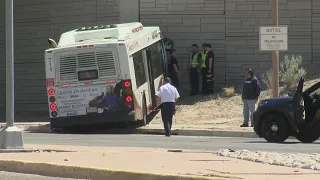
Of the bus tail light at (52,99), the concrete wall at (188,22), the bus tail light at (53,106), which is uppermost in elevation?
the concrete wall at (188,22)

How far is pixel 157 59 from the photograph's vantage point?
23547 millimetres

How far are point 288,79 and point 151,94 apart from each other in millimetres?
5231

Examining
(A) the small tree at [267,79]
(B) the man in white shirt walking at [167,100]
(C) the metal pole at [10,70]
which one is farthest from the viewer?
(A) the small tree at [267,79]

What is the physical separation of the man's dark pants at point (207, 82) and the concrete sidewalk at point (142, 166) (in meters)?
14.2

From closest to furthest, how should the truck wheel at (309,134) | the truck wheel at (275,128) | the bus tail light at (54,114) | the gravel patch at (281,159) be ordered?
the gravel patch at (281,159)
the truck wheel at (309,134)
the truck wheel at (275,128)
the bus tail light at (54,114)

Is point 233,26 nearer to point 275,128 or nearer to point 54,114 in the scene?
point 54,114

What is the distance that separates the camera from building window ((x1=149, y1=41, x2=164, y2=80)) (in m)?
22.8

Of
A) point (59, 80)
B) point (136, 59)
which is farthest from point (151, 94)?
point (59, 80)

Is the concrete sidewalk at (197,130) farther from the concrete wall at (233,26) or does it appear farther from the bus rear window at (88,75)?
the concrete wall at (233,26)

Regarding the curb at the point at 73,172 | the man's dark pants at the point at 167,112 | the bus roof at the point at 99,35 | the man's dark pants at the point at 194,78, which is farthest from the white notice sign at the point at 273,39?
the curb at the point at 73,172

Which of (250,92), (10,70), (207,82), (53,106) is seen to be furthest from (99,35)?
(10,70)

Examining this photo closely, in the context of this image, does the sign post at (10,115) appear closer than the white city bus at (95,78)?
Yes

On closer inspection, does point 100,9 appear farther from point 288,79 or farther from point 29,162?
point 29,162

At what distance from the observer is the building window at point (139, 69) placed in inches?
806
